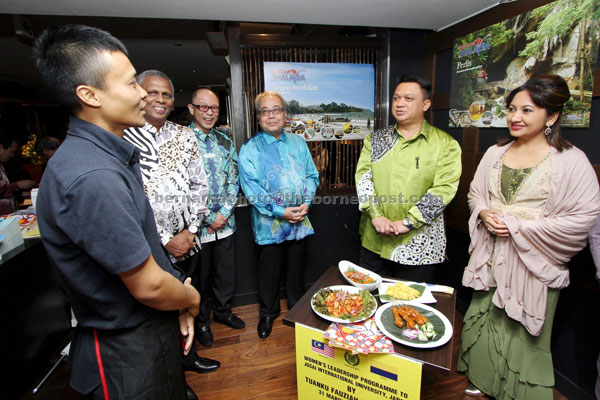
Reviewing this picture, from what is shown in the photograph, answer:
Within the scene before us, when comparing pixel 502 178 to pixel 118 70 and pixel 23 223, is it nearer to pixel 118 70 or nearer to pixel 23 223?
pixel 118 70

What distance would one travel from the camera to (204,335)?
7.79 ft

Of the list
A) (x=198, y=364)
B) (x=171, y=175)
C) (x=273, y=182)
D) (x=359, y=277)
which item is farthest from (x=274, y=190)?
(x=198, y=364)

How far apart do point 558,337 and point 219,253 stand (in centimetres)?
231

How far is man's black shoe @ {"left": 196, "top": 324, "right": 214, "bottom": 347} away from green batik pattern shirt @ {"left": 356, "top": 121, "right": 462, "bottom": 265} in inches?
56.9

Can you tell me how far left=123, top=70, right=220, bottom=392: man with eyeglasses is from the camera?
5.76 feet

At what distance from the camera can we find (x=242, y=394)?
1923 mm

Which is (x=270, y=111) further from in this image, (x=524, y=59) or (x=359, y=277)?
(x=524, y=59)

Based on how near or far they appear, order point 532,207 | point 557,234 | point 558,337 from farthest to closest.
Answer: point 558,337 < point 532,207 < point 557,234

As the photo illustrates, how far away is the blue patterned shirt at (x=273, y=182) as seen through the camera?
2297mm

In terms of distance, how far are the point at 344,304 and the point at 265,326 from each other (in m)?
1.22

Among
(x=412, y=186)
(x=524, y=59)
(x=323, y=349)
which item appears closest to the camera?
(x=323, y=349)

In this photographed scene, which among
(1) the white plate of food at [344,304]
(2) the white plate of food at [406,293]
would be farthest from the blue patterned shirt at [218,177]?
(2) the white plate of food at [406,293]

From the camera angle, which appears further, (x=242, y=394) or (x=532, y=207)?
(x=242, y=394)

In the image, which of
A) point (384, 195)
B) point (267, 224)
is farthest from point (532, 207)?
point (267, 224)
